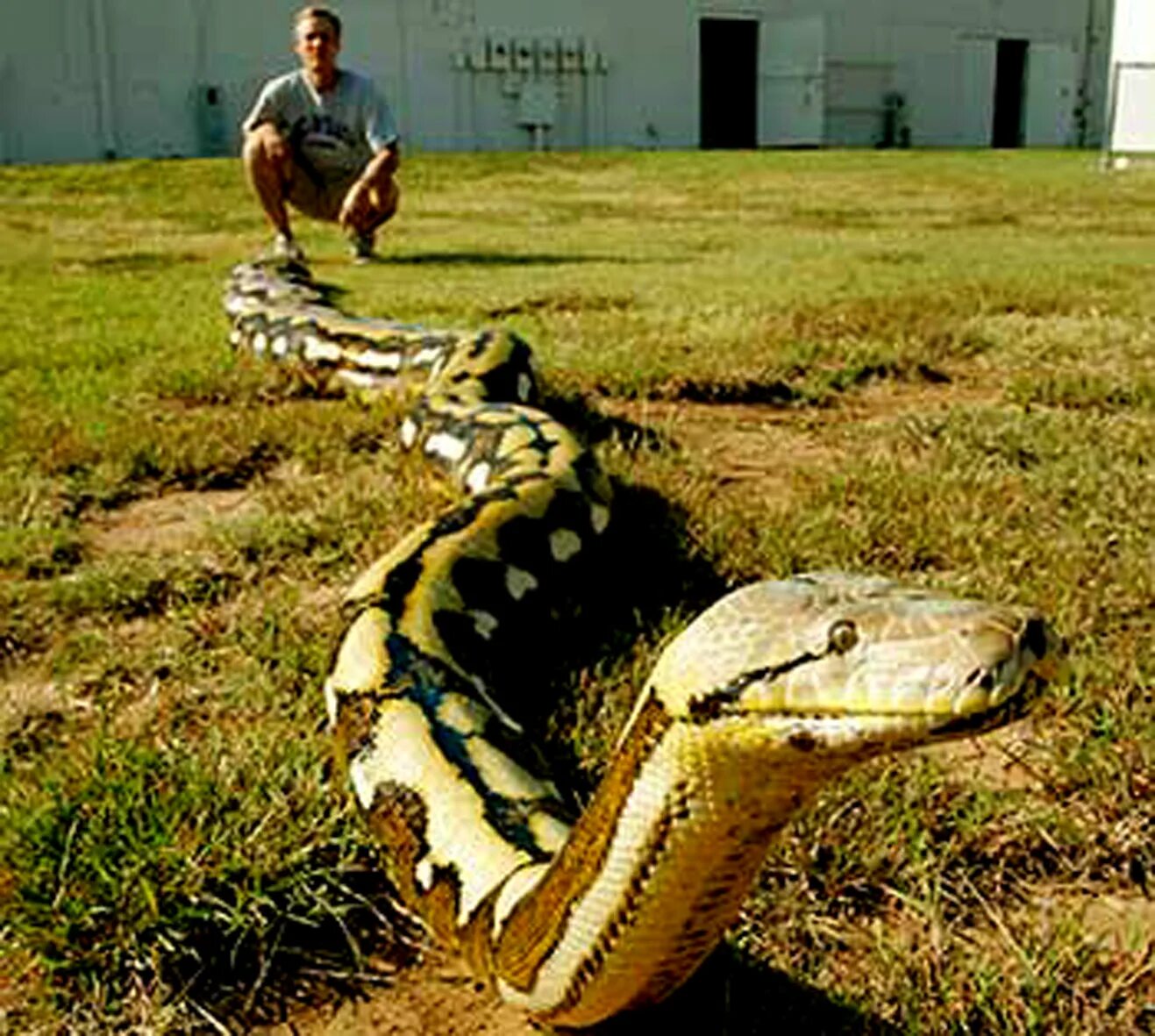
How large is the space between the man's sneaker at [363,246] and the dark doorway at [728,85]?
25226 mm

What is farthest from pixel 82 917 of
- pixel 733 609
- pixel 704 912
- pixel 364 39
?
pixel 364 39

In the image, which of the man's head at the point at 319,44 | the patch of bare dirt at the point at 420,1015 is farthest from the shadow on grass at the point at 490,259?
the patch of bare dirt at the point at 420,1015

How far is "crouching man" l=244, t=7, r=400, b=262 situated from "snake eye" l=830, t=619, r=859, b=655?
31.8 ft

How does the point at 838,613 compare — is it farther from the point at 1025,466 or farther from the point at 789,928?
the point at 1025,466

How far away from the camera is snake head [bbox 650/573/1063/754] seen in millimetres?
1460

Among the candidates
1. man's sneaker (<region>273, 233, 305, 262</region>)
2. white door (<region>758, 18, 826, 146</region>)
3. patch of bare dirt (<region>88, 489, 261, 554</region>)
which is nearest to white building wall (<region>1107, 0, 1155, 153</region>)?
white door (<region>758, 18, 826, 146</region>)

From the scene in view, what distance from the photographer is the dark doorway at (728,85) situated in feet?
117

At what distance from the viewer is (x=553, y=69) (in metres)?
30.3

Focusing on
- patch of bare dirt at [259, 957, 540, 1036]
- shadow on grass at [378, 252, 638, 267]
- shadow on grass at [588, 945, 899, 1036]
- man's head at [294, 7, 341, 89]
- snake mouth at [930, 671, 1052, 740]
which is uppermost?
man's head at [294, 7, 341, 89]

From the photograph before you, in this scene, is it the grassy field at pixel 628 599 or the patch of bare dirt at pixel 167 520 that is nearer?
the grassy field at pixel 628 599

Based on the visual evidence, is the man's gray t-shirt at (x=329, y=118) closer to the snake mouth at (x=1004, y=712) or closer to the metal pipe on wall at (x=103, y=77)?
the snake mouth at (x=1004, y=712)

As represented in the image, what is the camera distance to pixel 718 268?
420 inches

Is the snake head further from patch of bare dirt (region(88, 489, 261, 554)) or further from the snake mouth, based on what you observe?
patch of bare dirt (region(88, 489, 261, 554))

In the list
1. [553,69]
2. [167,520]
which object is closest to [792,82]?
[553,69]
